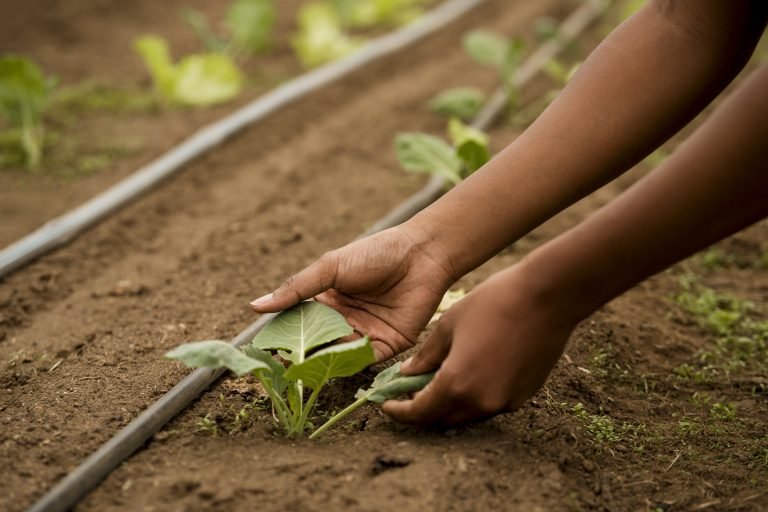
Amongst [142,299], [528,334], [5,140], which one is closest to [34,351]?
[142,299]

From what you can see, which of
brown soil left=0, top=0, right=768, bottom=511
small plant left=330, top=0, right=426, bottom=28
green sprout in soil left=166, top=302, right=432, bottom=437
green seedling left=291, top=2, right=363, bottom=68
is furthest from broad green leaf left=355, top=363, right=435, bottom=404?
small plant left=330, top=0, right=426, bottom=28

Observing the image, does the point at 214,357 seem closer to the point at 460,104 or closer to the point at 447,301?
the point at 447,301

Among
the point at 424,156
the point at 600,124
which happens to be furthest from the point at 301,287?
the point at 424,156

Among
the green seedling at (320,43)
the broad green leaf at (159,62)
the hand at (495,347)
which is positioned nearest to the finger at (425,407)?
the hand at (495,347)

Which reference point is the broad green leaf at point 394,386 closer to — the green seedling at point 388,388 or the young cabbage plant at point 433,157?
the green seedling at point 388,388

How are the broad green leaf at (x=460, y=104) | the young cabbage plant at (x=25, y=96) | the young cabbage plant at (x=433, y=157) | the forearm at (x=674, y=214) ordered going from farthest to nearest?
the broad green leaf at (x=460, y=104)
the young cabbage plant at (x=25, y=96)
the young cabbage plant at (x=433, y=157)
the forearm at (x=674, y=214)

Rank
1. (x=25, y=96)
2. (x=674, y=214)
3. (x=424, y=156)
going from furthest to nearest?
(x=25, y=96) → (x=424, y=156) → (x=674, y=214)

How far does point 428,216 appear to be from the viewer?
1963 mm

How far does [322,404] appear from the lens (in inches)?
76.9

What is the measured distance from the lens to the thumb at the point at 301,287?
1894 millimetres

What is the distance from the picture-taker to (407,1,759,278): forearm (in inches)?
71.5

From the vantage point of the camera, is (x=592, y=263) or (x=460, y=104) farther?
(x=460, y=104)

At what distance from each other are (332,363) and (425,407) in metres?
0.22

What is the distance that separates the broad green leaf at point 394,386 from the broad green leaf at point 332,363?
0.21 feet
